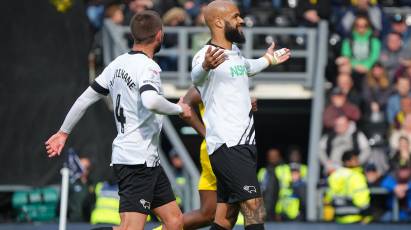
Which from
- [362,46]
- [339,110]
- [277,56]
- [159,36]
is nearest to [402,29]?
[362,46]

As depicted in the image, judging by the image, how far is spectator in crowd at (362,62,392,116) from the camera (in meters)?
18.0

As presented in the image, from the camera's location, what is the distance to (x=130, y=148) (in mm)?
9719

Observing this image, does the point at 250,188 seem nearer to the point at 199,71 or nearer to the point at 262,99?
the point at 199,71

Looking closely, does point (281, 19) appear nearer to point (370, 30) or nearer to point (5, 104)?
point (370, 30)

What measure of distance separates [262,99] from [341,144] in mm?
2238

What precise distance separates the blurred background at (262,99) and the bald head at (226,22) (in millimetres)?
5458

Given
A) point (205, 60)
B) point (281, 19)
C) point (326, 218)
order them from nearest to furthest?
point (205, 60)
point (326, 218)
point (281, 19)

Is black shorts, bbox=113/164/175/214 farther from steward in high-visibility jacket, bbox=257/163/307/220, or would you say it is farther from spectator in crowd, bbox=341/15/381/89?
spectator in crowd, bbox=341/15/381/89

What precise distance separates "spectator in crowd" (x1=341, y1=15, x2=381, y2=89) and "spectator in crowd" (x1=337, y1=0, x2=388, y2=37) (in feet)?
0.35

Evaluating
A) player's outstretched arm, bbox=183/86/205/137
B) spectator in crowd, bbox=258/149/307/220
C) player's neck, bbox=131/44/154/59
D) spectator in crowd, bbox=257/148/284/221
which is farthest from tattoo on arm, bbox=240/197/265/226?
spectator in crowd, bbox=258/149/307/220

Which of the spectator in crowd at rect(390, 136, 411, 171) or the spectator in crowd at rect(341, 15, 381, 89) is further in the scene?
the spectator in crowd at rect(341, 15, 381, 89)

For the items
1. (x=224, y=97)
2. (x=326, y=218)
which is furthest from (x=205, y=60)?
(x=326, y=218)

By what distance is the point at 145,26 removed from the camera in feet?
32.0

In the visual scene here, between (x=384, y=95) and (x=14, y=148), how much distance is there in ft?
17.3
